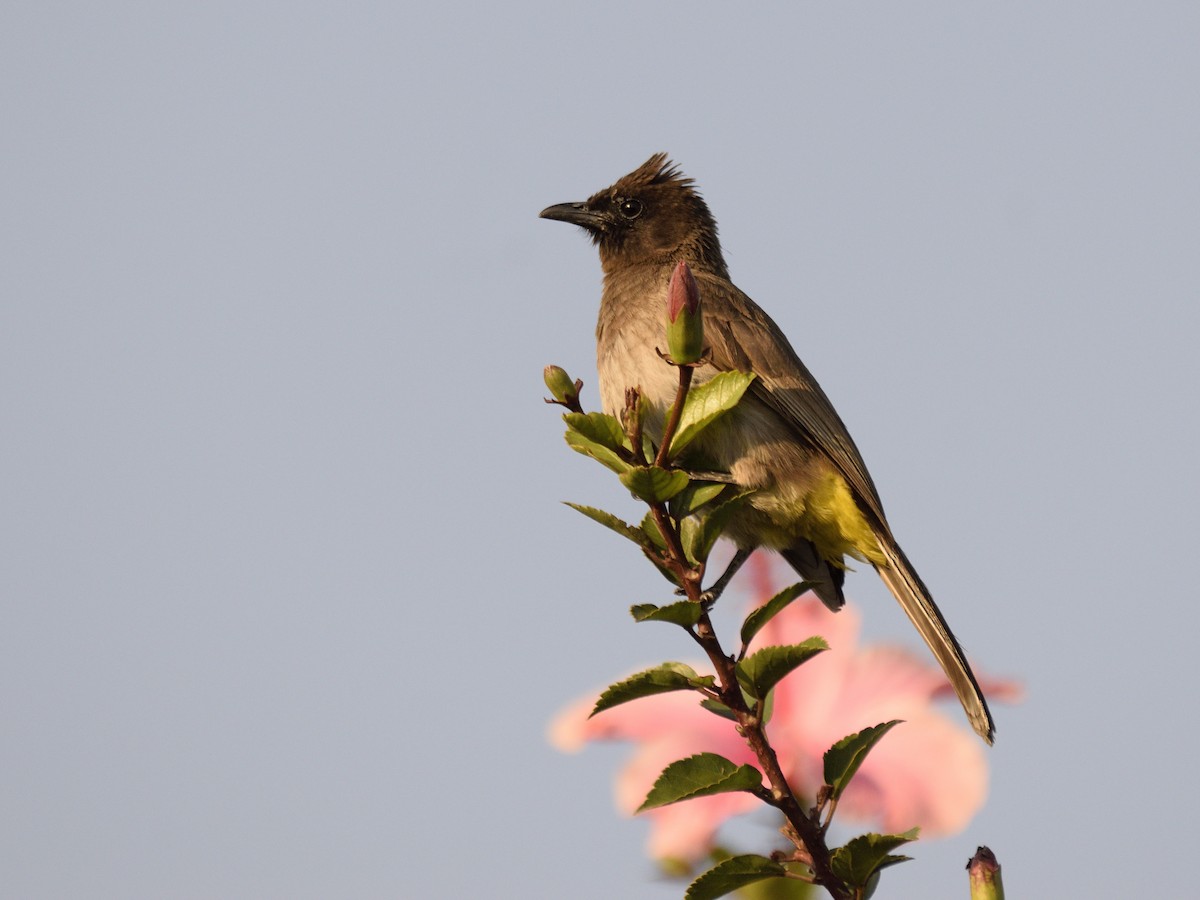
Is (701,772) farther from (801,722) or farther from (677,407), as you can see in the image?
(677,407)

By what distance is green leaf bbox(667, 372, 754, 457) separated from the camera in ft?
9.23

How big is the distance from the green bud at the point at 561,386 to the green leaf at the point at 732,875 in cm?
111

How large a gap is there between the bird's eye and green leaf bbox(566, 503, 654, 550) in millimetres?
3536

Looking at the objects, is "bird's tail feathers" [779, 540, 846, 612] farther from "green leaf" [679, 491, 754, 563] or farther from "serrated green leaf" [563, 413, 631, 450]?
"serrated green leaf" [563, 413, 631, 450]

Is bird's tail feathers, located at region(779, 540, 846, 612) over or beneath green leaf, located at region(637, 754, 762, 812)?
over

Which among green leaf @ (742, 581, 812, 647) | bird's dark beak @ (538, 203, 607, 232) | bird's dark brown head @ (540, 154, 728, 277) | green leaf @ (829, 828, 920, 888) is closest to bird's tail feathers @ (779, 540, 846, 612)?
bird's dark brown head @ (540, 154, 728, 277)

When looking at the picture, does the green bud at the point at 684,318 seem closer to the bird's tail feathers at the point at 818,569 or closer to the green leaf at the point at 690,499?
the green leaf at the point at 690,499

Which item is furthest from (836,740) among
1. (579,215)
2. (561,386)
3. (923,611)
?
(579,215)

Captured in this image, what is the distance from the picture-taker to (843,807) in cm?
254

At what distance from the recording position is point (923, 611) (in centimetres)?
477

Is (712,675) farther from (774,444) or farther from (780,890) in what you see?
(774,444)

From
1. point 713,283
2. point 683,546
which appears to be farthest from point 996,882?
point 713,283

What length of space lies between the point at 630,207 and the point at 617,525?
3591 mm

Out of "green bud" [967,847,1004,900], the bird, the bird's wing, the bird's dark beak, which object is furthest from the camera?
the bird's dark beak
